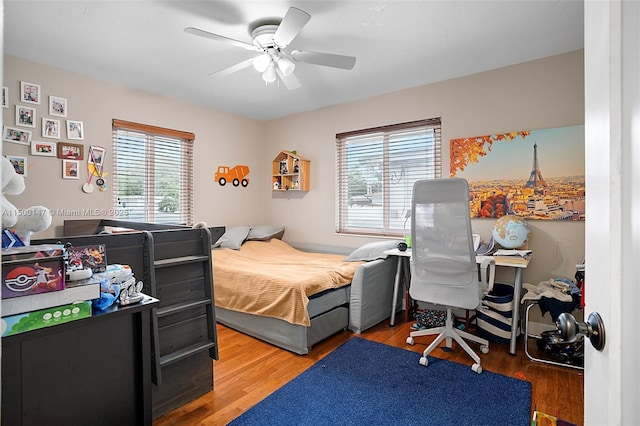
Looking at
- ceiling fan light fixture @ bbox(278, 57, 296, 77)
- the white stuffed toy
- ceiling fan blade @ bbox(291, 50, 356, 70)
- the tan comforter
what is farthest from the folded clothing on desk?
the white stuffed toy

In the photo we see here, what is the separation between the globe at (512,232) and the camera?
9.24 feet

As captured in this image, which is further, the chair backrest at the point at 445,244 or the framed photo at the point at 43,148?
the framed photo at the point at 43,148

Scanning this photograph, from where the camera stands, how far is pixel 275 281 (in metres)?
2.68

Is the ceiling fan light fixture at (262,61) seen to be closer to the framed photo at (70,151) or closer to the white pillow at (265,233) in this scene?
the framed photo at (70,151)

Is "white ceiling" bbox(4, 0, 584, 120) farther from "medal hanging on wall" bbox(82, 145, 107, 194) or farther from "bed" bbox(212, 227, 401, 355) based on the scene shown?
"bed" bbox(212, 227, 401, 355)

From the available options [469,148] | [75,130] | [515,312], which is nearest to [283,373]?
[515,312]

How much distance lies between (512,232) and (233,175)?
337cm

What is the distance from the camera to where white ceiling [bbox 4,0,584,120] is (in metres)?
2.17

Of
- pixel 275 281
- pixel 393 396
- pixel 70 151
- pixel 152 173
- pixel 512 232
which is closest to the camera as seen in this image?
pixel 393 396

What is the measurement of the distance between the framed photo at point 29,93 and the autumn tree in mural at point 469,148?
3810 mm

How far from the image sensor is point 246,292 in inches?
111

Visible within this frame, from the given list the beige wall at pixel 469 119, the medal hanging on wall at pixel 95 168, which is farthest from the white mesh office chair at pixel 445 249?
the medal hanging on wall at pixel 95 168

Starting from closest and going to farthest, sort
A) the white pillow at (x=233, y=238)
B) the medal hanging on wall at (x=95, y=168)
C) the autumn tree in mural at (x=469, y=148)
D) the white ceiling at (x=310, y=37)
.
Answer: the white ceiling at (x=310, y=37)
the autumn tree in mural at (x=469, y=148)
the medal hanging on wall at (x=95, y=168)
the white pillow at (x=233, y=238)

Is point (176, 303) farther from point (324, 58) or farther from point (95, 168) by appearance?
point (95, 168)
